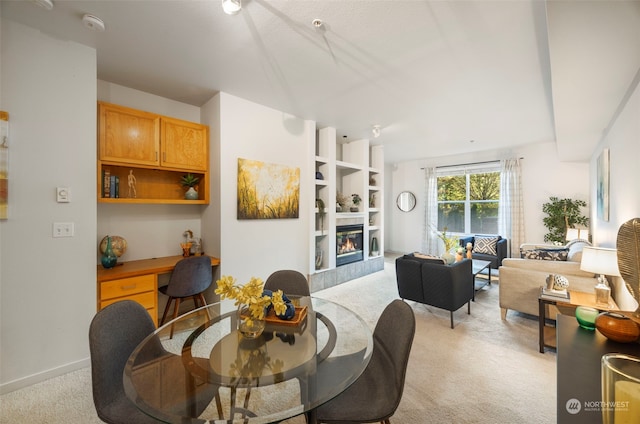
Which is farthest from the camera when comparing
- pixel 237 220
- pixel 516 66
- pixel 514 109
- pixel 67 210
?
pixel 514 109

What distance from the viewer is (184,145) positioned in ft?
9.64

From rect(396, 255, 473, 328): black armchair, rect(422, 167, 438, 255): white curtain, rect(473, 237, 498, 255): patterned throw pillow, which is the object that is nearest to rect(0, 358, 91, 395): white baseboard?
rect(396, 255, 473, 328): black armchair

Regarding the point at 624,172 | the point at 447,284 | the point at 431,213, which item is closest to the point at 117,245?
the point at 447,284

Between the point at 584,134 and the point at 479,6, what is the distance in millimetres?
3057

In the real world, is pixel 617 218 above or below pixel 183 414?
above

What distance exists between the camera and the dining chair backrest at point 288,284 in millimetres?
2154

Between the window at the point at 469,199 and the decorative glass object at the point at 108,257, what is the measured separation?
661 centimetres

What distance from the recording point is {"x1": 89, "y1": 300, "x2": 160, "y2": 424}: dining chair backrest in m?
1.15

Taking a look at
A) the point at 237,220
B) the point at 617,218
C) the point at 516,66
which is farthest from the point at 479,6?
the point at 237,220

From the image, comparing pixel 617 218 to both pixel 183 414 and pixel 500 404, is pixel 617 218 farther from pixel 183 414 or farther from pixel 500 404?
pixel 183 414

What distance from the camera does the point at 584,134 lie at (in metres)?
3.44

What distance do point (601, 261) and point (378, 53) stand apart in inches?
96.8

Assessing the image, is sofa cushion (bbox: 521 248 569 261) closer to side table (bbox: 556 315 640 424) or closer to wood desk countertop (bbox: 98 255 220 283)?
side table (bbox: 556 315 640 424)

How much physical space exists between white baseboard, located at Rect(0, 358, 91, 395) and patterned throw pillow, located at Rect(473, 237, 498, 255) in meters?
6.12
